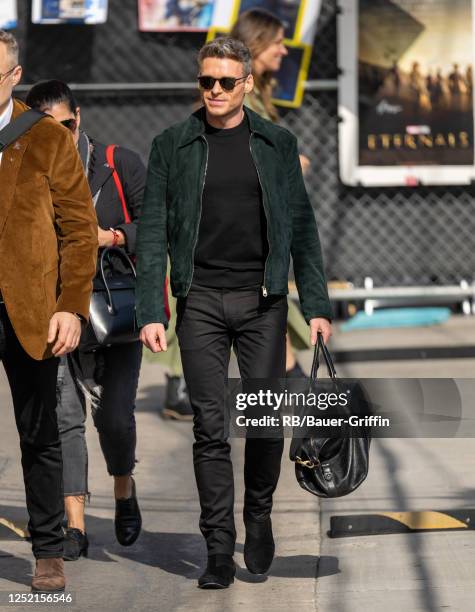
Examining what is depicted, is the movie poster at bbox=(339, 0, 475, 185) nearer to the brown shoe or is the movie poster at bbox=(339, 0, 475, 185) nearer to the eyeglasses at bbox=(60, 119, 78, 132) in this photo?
the eyeglasses at bbox=(60, 119, 78, 132)

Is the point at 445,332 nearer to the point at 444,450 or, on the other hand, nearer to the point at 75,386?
the point at 444,450

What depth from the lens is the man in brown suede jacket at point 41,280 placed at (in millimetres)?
5043

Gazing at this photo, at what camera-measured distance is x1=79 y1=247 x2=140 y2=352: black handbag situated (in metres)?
5.72

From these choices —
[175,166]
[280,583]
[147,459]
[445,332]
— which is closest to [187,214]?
[175,166]

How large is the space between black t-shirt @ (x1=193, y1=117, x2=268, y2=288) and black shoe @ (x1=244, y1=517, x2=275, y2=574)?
88 centimetres

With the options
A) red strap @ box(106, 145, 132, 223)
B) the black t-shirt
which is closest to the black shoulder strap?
the black t-shirt

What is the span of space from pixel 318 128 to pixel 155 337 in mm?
7334

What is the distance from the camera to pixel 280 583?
5.46 meters

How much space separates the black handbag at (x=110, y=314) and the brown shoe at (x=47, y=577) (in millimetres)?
896

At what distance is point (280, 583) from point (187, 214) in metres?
1.35

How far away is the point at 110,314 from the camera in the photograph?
18.8 feet

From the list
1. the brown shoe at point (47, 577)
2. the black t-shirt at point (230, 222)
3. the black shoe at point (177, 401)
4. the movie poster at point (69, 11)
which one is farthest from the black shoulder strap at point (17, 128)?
the movie poster at point (69, 11)

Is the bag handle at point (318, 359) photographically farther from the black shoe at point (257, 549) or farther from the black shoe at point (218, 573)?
the black shoe at point (218, 573)

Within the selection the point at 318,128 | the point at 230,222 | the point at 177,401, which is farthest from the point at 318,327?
the point at 318,128
